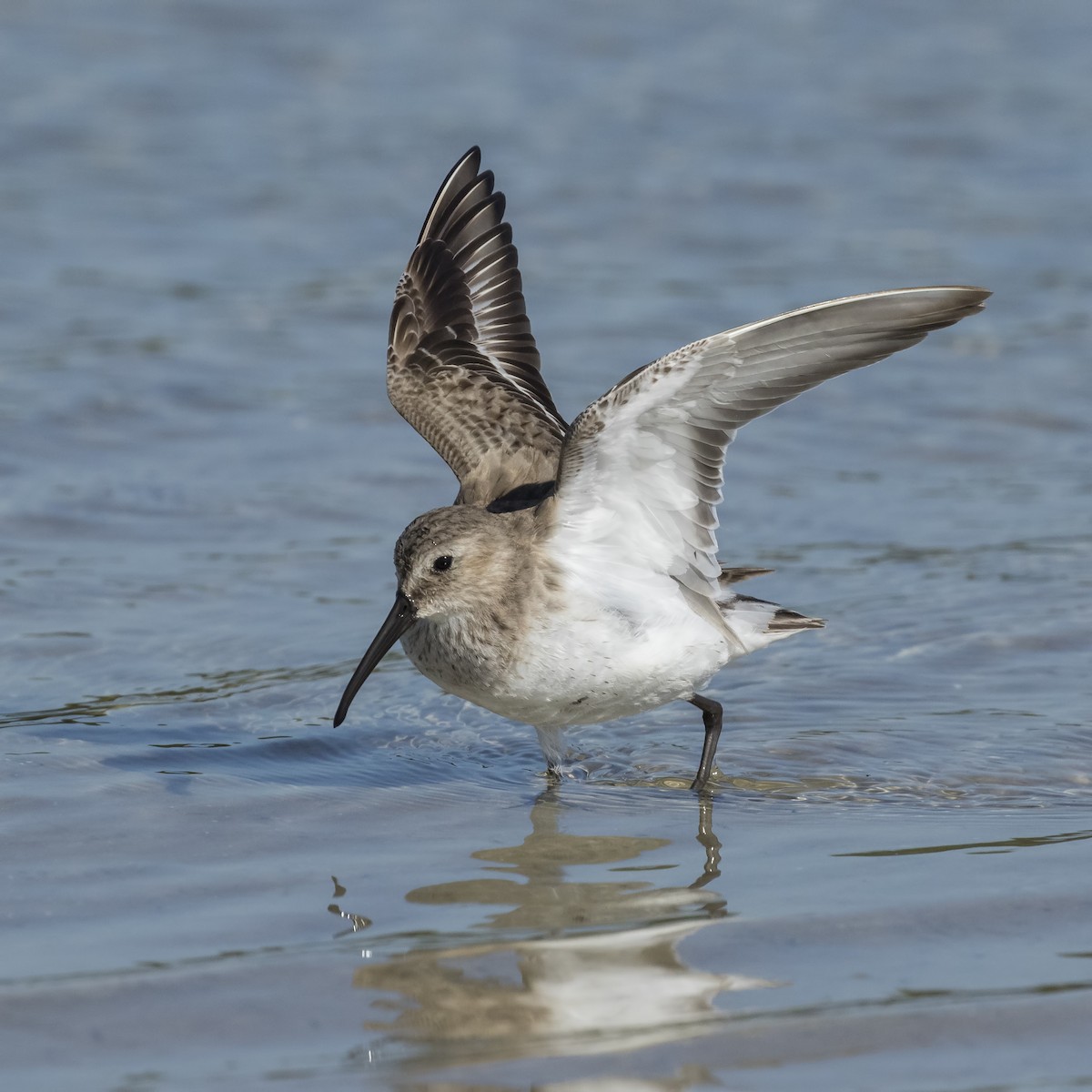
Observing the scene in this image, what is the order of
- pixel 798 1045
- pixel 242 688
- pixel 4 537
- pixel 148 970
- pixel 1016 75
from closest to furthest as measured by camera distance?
1. pixel 798 1045
2. pixel 148 970
3. pixel 242 688
4. pixel 4 537
5. pixel 1016 75

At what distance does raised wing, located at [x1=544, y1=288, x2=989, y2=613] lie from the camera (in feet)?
15.8

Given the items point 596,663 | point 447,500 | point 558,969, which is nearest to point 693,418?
point 596,663

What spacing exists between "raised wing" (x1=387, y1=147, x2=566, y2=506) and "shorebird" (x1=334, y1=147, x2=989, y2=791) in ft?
1.32

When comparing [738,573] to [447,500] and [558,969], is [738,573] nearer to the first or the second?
[558,969]

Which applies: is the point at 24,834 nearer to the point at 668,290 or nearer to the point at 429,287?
the point at 429,287

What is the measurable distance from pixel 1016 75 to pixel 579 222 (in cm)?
608

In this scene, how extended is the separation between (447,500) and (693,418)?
3.81 metres

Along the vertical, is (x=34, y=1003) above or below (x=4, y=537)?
below

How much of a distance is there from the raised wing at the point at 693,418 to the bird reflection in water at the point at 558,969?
103cm

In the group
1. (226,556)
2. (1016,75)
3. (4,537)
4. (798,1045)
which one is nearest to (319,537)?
(226,556)

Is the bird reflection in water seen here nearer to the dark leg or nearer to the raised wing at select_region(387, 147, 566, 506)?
the dark leg

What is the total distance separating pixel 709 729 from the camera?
5949 millimetres

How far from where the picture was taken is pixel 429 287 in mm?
7176

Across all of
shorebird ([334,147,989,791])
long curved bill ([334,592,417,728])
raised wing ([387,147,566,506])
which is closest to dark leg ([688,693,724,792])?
shorebird ([334,147,989,791])
